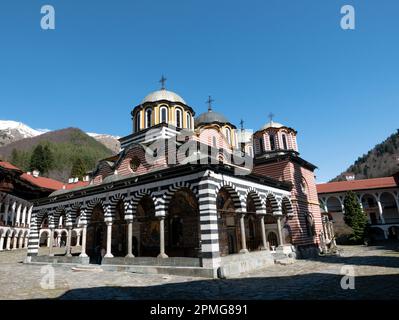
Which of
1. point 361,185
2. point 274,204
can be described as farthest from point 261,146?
point 361,185

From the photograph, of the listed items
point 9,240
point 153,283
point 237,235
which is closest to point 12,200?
point 9,240

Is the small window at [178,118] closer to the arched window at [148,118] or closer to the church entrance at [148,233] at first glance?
the arched window at [148,118]

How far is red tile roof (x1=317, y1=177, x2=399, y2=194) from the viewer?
44.0 meters

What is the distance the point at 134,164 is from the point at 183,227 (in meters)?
5.11

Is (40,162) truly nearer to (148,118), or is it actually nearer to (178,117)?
(148,118)

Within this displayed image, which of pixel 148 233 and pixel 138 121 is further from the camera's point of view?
pixel 138 121

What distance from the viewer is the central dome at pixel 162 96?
22.4 meters

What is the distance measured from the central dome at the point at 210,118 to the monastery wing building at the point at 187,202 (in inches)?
4.8

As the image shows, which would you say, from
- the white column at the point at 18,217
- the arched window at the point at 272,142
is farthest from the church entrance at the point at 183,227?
the white column at the point at 18,217

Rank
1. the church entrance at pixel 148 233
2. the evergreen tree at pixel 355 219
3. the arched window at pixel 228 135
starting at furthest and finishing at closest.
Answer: the evergreen tree at pixel 355 219 < the arched window at pixel 228 135 < the church entrance at pixel 148 233

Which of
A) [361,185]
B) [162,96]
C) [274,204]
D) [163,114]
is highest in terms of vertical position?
[162,96]

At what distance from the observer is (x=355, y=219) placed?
3550 centimetres

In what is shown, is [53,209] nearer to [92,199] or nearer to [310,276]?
[92,199]

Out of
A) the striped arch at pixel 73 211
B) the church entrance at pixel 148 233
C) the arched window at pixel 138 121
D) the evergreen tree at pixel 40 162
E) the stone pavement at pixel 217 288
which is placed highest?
the evergreen tree at pixel 40 162
